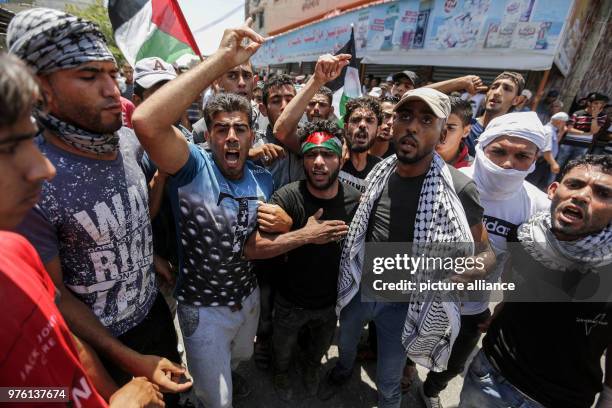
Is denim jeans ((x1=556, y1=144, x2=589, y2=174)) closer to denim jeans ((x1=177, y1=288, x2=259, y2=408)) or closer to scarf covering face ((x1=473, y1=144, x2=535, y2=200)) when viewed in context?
scarf covering face ((x1=473, y1=144, x2=535, y2=200))

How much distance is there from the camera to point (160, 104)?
4.22 ft

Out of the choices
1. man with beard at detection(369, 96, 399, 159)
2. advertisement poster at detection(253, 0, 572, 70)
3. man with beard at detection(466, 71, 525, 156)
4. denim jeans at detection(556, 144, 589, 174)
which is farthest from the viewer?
advertisement poster at detection(253, 0, 572, 70)

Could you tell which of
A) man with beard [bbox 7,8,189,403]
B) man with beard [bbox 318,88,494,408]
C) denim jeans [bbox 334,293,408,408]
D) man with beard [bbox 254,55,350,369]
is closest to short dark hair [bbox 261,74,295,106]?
man with beard [bbox 254,55,350,369]

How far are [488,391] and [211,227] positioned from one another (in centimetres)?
185

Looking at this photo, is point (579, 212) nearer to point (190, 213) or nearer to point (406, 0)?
point (190, 213)

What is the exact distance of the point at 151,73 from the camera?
285 cm

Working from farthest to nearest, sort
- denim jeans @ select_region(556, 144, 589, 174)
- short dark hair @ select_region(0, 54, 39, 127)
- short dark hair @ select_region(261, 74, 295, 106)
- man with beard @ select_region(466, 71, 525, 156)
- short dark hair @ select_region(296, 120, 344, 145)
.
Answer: denim jeans @ select_region(556, 144, 589, 174), man with beard @ select_region(466, 71, 525, 156), short dark hair @ select_region(261, 74, 295, 106), short dark hair @ select_region(296, 120, 344, 145), short dark hair @ select_region(0, 54, 39, 127)

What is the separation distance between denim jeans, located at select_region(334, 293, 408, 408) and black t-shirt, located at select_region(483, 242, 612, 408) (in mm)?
629

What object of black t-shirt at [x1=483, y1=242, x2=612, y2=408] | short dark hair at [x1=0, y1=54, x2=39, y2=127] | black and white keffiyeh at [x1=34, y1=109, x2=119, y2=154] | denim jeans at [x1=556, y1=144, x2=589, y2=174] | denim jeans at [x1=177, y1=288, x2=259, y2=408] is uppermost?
short dark hair at [x1=0, y1=54, x2=39, y2=127]

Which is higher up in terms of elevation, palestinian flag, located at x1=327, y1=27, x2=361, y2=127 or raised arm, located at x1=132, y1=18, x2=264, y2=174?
raised arm, located at x1=132, y1=18, x2=264, y2=174

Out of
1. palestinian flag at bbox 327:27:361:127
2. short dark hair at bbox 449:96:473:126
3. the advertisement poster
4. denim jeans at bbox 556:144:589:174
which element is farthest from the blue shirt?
the advertisement poster

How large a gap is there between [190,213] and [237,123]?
1.95ft

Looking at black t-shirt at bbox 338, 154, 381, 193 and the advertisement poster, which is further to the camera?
the advertisement poster

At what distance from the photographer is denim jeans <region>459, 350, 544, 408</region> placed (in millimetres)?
1606
